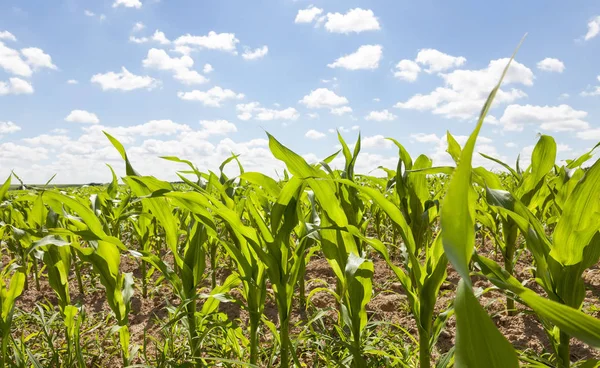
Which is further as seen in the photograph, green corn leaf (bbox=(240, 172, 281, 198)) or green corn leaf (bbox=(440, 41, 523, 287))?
green corn leaf (bbox=(240, 172, 281, 198))

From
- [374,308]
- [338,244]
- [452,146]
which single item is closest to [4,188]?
[338,244]

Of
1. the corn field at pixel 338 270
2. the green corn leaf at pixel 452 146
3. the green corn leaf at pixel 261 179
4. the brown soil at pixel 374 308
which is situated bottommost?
the brown soil at pixel 374 308

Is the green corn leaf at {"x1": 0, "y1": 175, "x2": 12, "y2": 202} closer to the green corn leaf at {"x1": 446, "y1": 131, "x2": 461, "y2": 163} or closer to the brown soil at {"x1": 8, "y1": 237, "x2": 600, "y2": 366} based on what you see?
the brown soil at {"x1": 8, "y1": 237, "x2": 600, "y2": 366}

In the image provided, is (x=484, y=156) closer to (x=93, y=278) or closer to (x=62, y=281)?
(x=62, y=281)

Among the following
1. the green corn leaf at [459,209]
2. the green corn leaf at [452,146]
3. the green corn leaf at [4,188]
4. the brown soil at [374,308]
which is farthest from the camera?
the brown soil at [374,308]

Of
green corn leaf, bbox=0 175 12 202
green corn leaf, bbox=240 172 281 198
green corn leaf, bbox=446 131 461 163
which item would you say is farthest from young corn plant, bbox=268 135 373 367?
green corn leaf, bbox=0 175 12 202

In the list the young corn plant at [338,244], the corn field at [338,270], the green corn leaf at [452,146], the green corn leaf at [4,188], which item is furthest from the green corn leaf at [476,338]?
the green corn leaf at [4,188]

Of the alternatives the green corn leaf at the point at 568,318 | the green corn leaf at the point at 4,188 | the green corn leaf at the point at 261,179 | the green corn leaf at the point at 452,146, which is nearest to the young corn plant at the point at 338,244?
the green corn leaf at the point at 261,179

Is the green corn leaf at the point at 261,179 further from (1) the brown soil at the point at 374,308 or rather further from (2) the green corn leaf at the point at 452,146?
(2) the green corn leaf at the point at 452,146

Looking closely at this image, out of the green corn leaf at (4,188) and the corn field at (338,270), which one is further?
the green corn leaf at (4,188)

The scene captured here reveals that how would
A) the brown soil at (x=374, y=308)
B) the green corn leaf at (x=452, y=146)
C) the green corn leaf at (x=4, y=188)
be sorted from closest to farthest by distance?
the green corn leaf at (x=452, y=146) < the green corn leaf at (x=4, y=188) < the brown soil at (x=374, y=308)

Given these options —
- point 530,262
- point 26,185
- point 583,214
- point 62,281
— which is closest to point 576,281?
point 583,214

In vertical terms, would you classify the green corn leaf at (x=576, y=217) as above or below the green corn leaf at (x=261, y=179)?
below

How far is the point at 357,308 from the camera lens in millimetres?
1295
